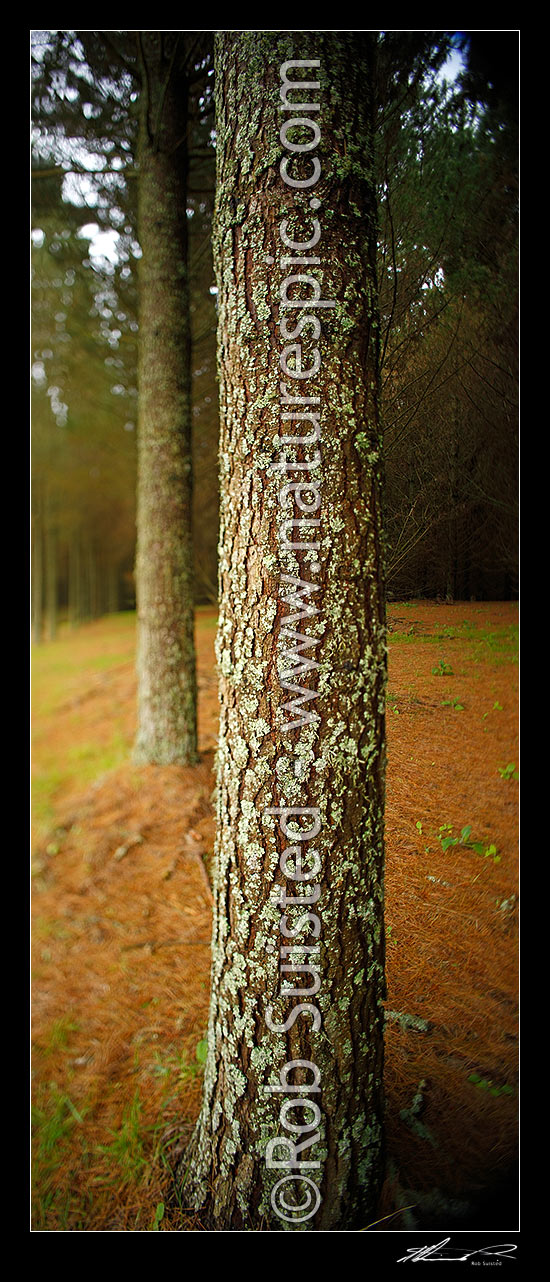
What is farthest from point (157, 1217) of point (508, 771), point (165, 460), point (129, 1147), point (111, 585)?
point (111, 585)

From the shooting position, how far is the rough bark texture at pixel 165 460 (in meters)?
2.63

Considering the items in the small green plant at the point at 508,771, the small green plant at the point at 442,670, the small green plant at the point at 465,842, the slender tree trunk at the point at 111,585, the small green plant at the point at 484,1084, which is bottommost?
the small green plant at the point at 484,1084

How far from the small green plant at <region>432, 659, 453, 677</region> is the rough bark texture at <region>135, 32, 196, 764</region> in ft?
6.23

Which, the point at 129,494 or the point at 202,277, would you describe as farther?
the point at 129,494

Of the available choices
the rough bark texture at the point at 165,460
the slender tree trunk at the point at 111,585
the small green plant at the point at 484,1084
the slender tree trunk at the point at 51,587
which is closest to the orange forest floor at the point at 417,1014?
the small green plant at the point at 484,1084

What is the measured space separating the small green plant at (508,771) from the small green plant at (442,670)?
0.79 ft

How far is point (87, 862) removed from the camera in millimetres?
2850

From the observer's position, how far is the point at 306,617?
109 cm

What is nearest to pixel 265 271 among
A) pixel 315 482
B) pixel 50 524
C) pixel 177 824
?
pixel 315 482

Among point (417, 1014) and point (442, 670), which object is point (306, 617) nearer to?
point (442, 670)
